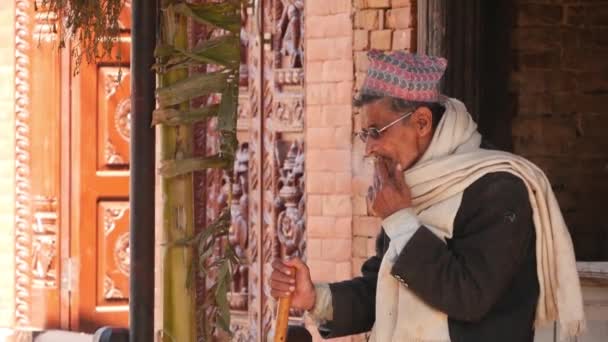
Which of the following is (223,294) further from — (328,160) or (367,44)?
(328,160)

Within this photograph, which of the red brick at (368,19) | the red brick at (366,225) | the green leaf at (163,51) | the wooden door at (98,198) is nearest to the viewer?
the green leaf at (163,51)

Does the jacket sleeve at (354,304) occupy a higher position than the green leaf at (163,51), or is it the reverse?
the green leaf at (163,51)

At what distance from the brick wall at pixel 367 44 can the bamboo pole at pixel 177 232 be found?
322 centimetres

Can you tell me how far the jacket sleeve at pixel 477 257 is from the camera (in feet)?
12.6

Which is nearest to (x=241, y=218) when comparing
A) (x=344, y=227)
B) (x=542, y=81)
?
(x=344, y=227)

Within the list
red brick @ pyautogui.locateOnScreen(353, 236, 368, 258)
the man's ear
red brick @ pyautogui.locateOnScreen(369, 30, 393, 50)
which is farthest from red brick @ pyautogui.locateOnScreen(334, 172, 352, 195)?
the man's ear

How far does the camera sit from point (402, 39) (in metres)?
7.32

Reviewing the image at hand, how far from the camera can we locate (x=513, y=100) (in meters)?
7.38

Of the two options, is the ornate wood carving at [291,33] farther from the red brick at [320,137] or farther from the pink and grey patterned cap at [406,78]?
the pink and grey patterned cap at [406,78]

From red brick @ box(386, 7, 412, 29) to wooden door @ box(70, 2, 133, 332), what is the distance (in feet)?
11.1

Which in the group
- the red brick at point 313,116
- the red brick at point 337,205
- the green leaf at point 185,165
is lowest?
the red brick at point 337,205

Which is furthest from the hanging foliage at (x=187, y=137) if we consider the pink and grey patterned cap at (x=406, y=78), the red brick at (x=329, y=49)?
the red brick at (x=329, y=49)

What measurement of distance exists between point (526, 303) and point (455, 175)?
14.2 inches

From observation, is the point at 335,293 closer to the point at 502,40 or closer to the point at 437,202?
the point at 437,202
